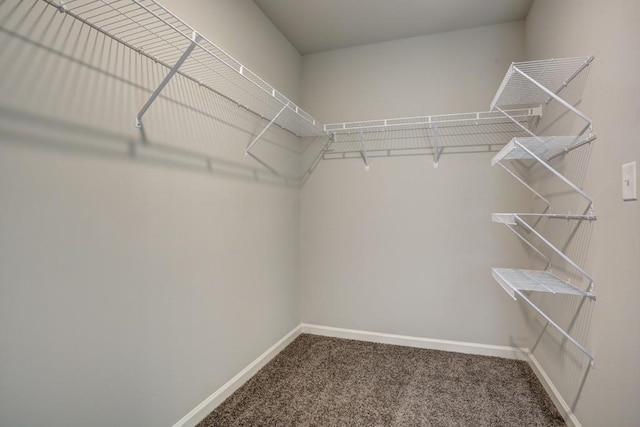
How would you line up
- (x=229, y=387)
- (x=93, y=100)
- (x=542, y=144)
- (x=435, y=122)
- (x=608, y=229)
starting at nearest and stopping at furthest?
(x=93, y=100)
(x=608, y=229)
(x=542, y=144)
(x=229, y=387)
(x=435, y=122)

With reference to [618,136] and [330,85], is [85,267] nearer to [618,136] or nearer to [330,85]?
[618,136]

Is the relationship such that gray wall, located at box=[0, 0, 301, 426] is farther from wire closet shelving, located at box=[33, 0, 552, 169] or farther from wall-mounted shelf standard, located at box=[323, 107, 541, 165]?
wall-mounted shelf standard, located at box=[323, 107, 541, 165]

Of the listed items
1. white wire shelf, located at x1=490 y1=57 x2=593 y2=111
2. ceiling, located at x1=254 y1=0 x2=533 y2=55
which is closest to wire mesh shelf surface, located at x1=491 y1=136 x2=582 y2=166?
white wire shelf, located at x1=490 y1=57 x2=593 y2=111

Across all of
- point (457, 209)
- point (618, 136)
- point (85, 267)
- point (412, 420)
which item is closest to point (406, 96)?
point (457, 209)

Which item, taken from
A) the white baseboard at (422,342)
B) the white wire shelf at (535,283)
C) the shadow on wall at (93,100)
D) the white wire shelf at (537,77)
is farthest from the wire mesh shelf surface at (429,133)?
the white baseboard at (422,342)

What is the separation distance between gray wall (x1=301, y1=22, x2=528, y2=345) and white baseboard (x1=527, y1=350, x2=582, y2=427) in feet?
0.74

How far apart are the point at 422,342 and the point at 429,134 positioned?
164cm

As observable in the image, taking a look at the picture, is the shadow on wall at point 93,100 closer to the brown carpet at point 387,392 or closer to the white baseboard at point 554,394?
the brown carpet at point 387,392

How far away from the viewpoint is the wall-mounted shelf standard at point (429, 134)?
229cm

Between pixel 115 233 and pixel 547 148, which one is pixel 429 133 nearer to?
pixel 547 148

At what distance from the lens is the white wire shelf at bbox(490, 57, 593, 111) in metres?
1.41

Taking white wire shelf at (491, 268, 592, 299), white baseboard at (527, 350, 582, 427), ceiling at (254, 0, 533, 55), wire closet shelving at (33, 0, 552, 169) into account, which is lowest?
white baseboard at (527, 350, 582, 427)

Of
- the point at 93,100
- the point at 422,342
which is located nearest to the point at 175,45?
the point at 93,100

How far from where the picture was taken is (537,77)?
1678mm
